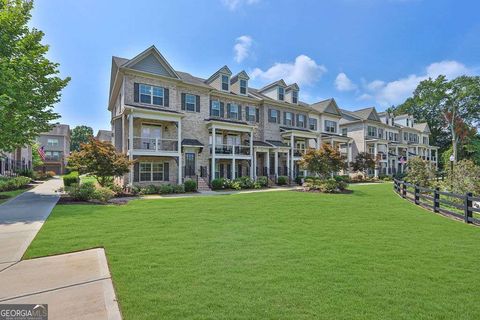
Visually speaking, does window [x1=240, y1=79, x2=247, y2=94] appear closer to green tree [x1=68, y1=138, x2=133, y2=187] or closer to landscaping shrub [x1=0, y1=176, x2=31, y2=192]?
green tree [x1=68, y1=138, x2=133, y2=187]

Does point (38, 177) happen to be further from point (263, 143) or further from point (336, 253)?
point (336, 253)

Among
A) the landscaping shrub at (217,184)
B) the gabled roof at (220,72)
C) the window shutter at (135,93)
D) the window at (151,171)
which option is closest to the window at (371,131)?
the gabled roof at (220,72)

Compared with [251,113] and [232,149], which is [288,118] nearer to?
[251,113]

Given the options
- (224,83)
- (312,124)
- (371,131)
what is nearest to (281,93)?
(312,124)

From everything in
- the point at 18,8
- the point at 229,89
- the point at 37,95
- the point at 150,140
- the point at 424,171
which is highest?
the point at 18,8

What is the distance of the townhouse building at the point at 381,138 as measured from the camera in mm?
41469

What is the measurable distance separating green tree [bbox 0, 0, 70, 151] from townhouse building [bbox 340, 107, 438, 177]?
1452 inches

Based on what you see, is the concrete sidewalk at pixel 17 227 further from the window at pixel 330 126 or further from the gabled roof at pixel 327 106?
the window at pixel 330 126

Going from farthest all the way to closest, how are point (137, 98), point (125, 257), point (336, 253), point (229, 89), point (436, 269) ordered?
point (229, 89) → point (137, 98) → point (336, 253) → point (125, 257) → point (436, 269)

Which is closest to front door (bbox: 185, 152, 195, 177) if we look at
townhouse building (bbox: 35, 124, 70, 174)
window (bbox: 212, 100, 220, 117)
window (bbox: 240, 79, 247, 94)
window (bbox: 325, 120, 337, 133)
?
window (bbox: 212, 100, 220, 117)

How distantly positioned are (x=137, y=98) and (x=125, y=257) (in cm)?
1751

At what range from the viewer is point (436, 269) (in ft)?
16.8

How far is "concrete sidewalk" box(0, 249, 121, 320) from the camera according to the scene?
3.47 meters

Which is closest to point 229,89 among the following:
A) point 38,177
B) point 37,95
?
point 37,95
